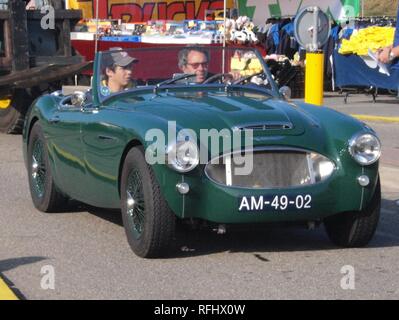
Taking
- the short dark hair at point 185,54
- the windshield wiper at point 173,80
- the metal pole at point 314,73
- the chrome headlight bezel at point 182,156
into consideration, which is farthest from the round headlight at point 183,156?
the metal pole at point 314,73

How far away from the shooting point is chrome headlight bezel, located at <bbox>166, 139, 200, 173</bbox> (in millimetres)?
6117

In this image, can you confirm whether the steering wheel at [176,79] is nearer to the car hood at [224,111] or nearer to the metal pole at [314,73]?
the car hood at [224,111]

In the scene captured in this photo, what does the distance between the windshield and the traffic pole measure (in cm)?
418

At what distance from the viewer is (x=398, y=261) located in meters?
6.46

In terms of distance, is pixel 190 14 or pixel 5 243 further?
pixel 190 14

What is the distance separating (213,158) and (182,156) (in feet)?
0.65

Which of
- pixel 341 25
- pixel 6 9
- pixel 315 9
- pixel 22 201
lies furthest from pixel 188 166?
pixel 341 25

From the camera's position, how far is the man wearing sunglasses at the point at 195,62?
7684 mm

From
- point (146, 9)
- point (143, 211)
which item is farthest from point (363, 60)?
point (143, 211)

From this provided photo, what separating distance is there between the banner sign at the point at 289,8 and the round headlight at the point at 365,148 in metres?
16.2

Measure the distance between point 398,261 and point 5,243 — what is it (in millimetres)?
2763

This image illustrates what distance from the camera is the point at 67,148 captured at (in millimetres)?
7648

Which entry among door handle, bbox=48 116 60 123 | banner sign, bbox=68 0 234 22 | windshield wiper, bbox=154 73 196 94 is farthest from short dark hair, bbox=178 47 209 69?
banner sign, bbox=68 0 234 22
